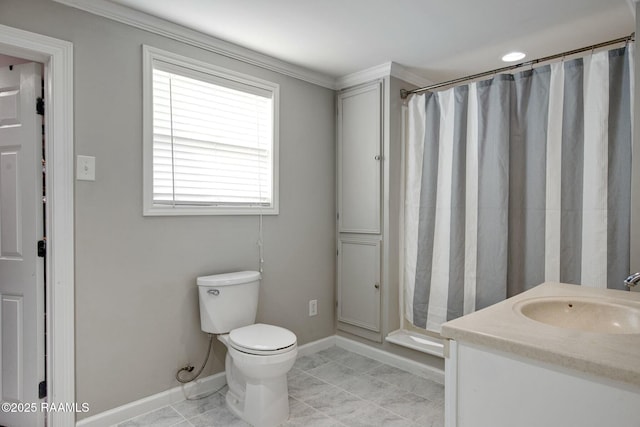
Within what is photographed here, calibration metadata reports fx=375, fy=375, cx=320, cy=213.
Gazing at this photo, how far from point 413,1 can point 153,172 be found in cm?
169

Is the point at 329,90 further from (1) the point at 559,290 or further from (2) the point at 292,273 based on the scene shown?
(1) the point at 559,290

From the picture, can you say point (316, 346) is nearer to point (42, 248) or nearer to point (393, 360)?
point (393, 360)

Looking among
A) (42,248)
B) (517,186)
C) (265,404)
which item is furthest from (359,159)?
(42,248)

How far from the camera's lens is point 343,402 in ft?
7.42

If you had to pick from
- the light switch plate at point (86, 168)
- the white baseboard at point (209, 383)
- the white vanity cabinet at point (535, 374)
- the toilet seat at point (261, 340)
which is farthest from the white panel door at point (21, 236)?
the white vanity cabinet at point (535, 374)

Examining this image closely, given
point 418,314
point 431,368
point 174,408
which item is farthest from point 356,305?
point 174,408

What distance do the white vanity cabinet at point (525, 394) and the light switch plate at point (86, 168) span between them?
185cm

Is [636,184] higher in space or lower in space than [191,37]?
lower

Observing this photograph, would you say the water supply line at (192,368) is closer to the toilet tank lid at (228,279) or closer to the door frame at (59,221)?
the toilet tank lid at (228,279)

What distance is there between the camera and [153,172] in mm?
2160

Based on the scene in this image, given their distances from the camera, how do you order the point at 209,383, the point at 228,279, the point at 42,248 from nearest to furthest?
the point at 42,248
the point at 228,279
the point at 209,383

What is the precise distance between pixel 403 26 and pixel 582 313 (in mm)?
1726

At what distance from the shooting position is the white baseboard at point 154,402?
6.39 feet

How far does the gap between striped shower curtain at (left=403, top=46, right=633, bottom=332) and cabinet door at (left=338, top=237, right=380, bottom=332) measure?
24cm
